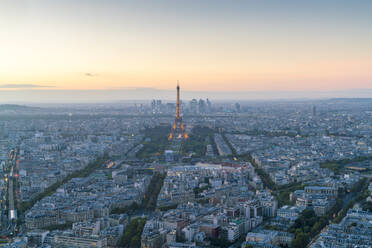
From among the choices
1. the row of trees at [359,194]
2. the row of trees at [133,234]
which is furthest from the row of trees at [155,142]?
the row of trees at [133,234]

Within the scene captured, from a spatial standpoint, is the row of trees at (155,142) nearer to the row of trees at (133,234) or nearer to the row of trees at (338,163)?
the row of trees at (338,163)

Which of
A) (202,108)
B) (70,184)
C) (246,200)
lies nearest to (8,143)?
(70,184)

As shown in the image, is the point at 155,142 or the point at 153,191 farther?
the point at 155,142

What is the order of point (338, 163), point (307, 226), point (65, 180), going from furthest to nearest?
1. point (338, 163)
2. point (65, 180)
3. point (307, 226)

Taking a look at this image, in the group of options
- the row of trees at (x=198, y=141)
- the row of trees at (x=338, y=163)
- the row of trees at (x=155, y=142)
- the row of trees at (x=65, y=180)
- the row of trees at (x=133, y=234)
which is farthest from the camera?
the row of trees at (x=198, y=141)

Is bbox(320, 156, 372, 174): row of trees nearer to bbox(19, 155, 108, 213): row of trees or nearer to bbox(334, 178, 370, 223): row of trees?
bbox(334, 178, 370, 223): row of trees

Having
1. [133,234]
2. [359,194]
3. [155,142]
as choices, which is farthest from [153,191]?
[155,142]

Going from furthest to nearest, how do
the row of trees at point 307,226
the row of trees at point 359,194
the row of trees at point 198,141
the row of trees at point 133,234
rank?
1. the row of trees at point 198,141
2. the row of trees at point 359,194
3. the row of trees at point 133,234
4. the row of trees at point 307,226

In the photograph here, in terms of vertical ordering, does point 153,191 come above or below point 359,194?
below

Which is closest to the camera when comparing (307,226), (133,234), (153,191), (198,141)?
(133,234)

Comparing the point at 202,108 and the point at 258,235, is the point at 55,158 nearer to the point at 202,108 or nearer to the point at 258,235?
the point at 258,235

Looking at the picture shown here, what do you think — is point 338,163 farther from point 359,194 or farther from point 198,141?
point 198,141
